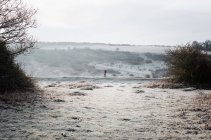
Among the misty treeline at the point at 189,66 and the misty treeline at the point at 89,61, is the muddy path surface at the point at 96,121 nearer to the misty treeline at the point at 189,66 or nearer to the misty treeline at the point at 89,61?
the misty treeline at the point at 189,66

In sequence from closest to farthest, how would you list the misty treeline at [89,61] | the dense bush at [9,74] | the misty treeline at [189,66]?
the dense bush at [9,74] → the misty treeline at [189,66] → the misty treeline at [89,61]

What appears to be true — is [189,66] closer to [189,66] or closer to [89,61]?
[189,66]

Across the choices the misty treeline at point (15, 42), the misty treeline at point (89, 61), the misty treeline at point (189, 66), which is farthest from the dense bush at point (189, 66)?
the misty treeline at point (89, 61)

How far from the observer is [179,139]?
941 cm

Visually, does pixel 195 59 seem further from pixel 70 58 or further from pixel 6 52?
pixel 70 58

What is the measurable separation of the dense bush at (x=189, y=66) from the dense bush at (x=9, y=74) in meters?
9.98

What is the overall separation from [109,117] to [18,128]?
2.91m

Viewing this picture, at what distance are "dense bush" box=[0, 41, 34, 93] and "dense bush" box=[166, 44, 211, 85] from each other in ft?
32.7

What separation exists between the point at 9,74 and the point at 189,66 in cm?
1163

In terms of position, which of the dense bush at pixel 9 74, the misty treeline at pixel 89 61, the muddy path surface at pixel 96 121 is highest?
the dense bush at pixel 9 74

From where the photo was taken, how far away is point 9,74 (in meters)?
18.6

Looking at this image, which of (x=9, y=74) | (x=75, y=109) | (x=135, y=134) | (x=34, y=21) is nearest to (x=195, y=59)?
(x=34, y=21)

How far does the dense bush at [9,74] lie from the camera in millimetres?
18094

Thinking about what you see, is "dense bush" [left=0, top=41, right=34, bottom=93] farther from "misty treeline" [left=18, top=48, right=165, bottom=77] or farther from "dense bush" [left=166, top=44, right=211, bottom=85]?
"misty treeline" [left=18, top=48, right=165, bottom=77]
